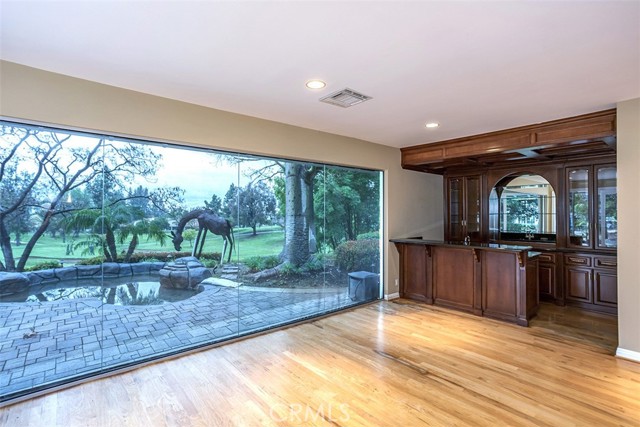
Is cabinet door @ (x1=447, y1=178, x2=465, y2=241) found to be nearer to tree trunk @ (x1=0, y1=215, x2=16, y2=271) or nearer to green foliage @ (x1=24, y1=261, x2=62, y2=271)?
green foliage @ (x1=24, y1=261, x2=62, y2=271)

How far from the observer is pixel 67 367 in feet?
8.75

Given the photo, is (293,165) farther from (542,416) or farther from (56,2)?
(542,416)

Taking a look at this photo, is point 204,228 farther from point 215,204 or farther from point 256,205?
point 256,205

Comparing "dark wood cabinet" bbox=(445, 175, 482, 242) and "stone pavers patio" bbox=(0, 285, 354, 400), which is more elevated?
"dark wood cabinet" bbox=(445, 175, 482, 242)

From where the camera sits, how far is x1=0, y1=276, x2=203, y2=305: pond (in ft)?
8.57

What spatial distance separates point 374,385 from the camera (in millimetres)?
2602

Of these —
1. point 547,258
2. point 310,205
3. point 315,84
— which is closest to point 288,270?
Answer: point 310,205

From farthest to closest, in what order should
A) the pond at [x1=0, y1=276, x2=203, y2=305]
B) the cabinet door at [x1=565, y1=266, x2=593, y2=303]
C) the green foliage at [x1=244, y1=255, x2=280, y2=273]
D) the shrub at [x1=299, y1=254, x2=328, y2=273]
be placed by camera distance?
the cabinet door at [x1=565, y1=266, x2=593, y2=303]
the shrub at [x1=299, y1=254, x2=328, y2=273]
the green foliage at [x1=244, y1=255, x2=280, y2=273]
the pond at [x1=0, y1=276, x2=203, y2=305]

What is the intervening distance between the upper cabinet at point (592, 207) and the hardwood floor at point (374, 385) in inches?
58.0

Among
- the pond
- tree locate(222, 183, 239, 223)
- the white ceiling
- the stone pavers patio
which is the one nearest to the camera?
the white ceiling

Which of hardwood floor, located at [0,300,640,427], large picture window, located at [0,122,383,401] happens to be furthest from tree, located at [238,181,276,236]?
hardwood floor, located at [0,300,640,427]

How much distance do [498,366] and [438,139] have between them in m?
3.07

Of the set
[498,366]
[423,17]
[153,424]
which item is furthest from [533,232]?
[153,424]

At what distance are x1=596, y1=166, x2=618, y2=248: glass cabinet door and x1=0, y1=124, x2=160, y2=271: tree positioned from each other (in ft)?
20.0
